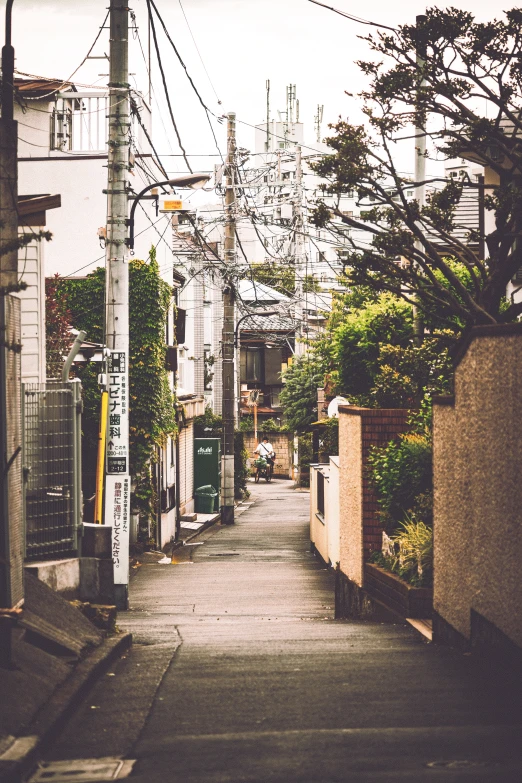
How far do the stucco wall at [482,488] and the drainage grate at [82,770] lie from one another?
3.00m

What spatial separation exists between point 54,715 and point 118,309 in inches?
338

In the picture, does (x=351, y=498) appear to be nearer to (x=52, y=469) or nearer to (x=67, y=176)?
(x=52, y=469)

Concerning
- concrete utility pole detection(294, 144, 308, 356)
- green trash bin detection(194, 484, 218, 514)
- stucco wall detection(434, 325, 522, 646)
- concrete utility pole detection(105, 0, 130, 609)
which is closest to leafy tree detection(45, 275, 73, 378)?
concrete utility pole detection(105, 0, 130, 609)

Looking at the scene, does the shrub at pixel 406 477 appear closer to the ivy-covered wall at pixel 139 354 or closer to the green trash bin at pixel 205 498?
the ivy-covered wall at pixel 139 354

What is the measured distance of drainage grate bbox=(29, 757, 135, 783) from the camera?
5191 mm

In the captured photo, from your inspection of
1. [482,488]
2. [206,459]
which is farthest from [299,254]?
[482,488]

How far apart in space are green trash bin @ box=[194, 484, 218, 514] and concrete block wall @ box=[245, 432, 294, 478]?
2294 cm

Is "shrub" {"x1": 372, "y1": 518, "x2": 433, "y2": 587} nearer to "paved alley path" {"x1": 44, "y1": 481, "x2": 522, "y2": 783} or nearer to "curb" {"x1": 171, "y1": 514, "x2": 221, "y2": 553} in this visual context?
"paved alley path" {"x1": 44, "y1": 481, "x2": 522, "y2": 783}

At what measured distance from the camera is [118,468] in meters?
14.2

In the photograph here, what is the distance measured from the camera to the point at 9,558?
7.23m

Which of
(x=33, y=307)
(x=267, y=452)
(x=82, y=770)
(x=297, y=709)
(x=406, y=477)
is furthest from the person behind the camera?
(x=267, y=452)

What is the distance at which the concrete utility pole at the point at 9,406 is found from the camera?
7.06 metres

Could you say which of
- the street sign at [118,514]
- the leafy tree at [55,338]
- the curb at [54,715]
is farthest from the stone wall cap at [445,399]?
the leafy tree at [55,338]

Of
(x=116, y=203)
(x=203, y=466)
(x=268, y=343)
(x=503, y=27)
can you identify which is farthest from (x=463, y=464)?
(x=268, y=343)
